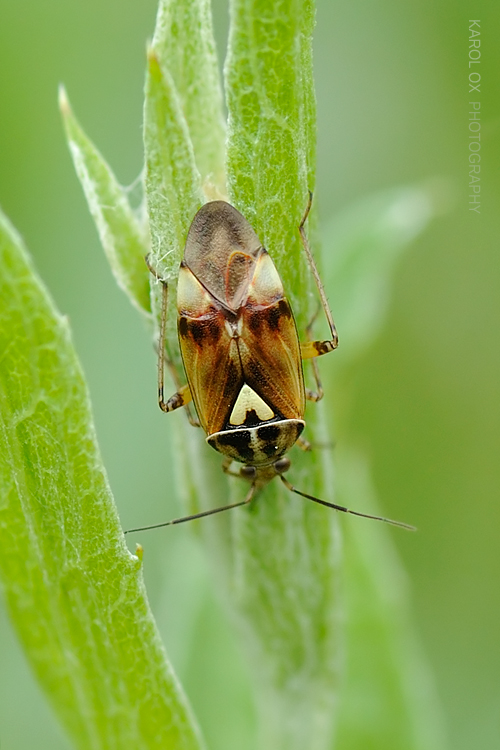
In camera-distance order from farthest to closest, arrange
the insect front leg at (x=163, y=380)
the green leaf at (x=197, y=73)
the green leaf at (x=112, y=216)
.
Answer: the insect front leg at (x=163, y=380)
the green leaf at (x=112, y=216)
the green leaf at (x=197, y=73)

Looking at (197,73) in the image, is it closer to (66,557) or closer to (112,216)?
(112,216)

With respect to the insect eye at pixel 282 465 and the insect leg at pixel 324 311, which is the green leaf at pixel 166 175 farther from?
the insect eye at pixel 282 465

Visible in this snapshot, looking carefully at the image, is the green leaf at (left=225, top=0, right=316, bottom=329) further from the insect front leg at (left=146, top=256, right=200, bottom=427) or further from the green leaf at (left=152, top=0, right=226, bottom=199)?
the insect front leg at (left=146, top=256, right=200, bottom=427)

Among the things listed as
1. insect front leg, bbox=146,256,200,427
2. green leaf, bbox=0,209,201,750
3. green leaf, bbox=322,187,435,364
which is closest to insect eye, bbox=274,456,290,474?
insect front leg, bbox=146,256,200,427

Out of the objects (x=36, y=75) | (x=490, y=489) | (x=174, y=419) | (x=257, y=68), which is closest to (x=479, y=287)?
(x=490, y=489)

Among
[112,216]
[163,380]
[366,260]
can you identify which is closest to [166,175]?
[112,216]

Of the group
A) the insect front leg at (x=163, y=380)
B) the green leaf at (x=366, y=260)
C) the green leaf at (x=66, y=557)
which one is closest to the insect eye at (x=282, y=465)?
the insect front leg at (x=163, y=380)
